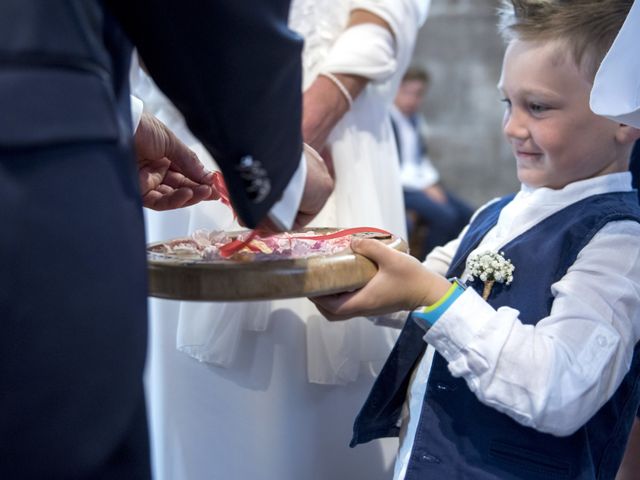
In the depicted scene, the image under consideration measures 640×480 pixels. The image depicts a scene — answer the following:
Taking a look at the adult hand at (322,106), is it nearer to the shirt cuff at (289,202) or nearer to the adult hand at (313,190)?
the adult hand at (313,190)

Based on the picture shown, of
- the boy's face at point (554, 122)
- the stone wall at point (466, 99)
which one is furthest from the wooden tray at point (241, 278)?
the stone wall at point (466, 99)

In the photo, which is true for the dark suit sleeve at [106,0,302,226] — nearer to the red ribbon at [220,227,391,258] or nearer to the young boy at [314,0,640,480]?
the red ribbon at [220,227,391,258]

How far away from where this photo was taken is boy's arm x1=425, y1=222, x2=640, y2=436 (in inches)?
51.9

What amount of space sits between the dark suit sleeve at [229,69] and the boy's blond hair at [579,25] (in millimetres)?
665

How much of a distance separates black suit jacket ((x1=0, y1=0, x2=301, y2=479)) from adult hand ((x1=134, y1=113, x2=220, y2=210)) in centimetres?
52

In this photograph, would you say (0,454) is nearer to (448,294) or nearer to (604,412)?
(448,294)

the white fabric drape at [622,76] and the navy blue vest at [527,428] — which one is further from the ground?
the white fabric drape at [622,76]

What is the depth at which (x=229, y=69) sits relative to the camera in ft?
3.22

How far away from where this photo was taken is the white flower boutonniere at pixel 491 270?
150 cm

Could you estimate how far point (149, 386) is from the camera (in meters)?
2.04

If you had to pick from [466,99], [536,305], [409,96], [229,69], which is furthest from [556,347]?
[466,99]

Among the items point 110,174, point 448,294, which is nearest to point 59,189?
point 110,174

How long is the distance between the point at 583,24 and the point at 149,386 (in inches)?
47.6

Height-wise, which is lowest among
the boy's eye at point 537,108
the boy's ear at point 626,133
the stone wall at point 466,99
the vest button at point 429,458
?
the stone wall at point 466,99
